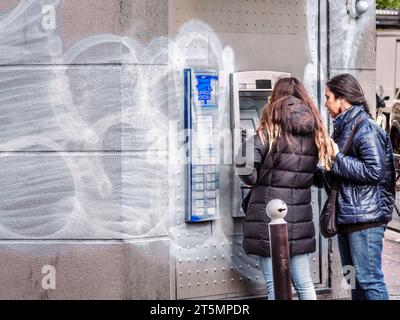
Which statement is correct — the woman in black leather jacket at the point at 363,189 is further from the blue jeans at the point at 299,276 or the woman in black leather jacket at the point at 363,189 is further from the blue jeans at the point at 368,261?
the blue jeans at the point at 299,276

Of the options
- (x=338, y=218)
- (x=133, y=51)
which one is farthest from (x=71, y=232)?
(x=338, y=218)

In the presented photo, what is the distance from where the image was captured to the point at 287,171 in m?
5.31

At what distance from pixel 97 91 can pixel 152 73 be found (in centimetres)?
40

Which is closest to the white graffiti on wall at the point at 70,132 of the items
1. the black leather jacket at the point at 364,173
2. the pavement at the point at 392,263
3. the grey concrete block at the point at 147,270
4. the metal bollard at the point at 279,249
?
the grey concrete block at the point at 147,270

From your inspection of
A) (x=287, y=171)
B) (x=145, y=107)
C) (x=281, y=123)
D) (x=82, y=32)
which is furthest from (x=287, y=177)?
(x=82, y=32)

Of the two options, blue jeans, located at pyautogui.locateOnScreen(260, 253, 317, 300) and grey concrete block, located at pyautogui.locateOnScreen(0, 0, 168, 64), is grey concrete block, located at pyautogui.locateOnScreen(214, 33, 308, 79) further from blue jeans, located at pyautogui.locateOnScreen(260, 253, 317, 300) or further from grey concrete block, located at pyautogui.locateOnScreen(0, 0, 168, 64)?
blue jeans, located at pyautogui.locateOnScreen(260, 253, 317, 300)

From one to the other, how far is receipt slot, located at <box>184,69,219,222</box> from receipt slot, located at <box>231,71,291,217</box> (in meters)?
0.14

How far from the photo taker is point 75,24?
568cm

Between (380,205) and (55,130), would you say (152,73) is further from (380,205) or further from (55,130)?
(380,205)

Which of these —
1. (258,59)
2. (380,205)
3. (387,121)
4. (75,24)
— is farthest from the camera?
(387,121)

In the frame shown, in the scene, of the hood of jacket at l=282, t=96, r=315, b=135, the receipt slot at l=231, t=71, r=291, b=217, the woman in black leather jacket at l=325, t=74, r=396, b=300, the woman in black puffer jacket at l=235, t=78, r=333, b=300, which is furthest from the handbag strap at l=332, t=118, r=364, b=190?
the receipt slot at l=231, t=71, r=291, b=217

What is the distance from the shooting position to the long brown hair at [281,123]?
5328 mm

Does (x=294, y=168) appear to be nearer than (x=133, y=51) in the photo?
Yes
